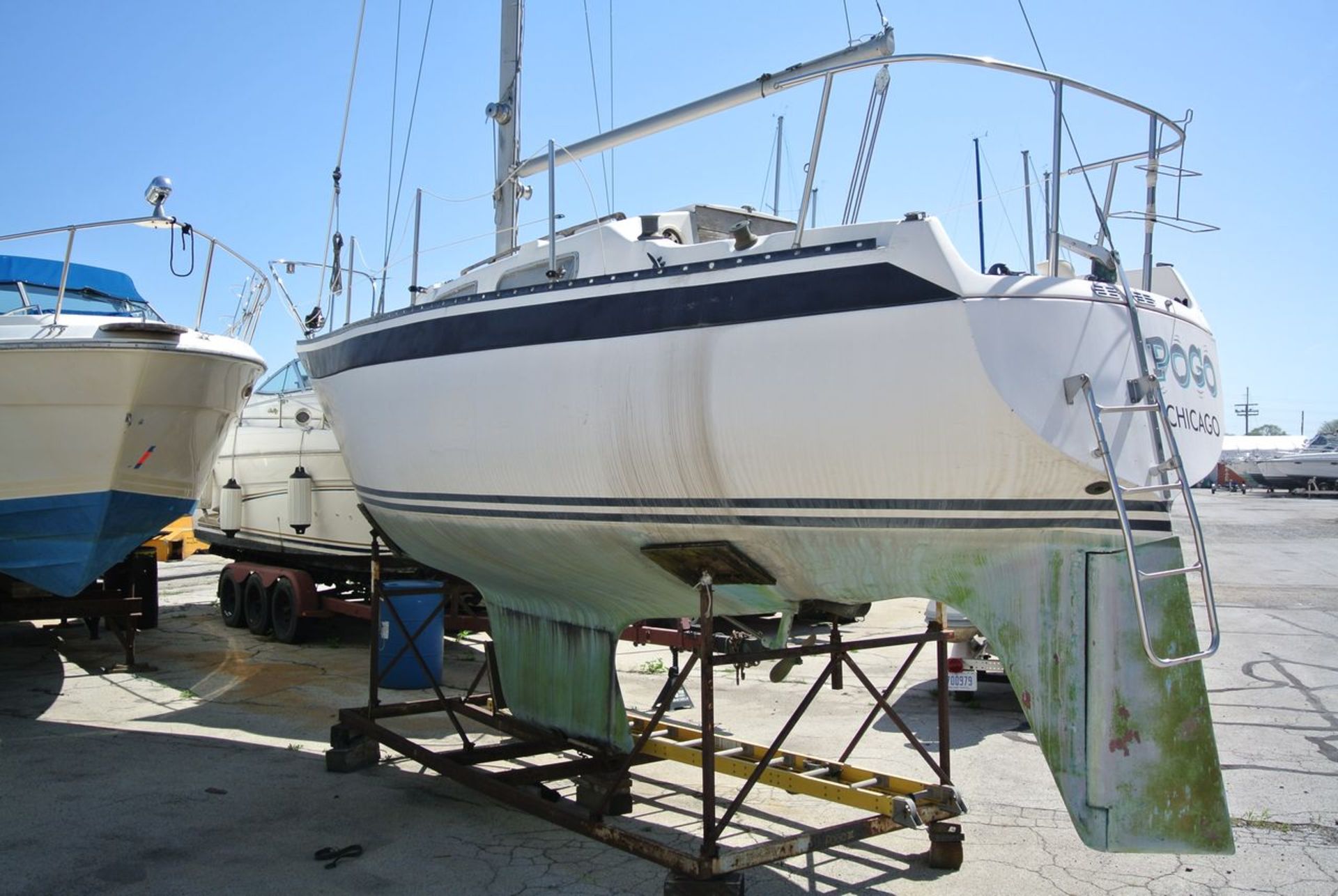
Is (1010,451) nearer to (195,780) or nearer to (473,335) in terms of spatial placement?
(473,335)

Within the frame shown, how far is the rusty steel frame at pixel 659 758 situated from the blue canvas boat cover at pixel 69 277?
3822 millimetres

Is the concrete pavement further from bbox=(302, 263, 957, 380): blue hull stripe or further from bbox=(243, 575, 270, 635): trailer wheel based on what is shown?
bbox=(302, 263, 957, 380): blue hull stripe

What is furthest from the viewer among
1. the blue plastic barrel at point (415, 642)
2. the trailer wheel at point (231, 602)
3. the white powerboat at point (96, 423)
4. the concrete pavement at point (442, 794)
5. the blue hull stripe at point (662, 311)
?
the trailer wheel at point (231, 602)

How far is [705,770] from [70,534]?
17.0 ft

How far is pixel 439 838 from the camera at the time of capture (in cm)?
473

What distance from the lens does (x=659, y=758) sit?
5.27 meters

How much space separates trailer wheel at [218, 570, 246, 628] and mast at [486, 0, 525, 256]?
5.27m

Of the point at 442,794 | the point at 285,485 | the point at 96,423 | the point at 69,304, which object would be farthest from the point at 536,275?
the point at 285,485

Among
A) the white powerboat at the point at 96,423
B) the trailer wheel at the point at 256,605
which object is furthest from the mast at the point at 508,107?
the trailer wheel at the point at 256,605

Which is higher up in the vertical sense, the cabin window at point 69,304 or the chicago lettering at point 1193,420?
the cabin window at point 69,304

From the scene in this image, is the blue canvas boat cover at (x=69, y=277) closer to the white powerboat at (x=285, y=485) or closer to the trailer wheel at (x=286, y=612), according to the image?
the white powerboat at (x=285, y=485)

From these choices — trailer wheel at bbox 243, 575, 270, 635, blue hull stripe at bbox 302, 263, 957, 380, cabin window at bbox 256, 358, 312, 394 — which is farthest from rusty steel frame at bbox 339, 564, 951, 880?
cabin window at bbox 256, 358, 312, 394

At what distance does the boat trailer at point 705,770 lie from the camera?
391 cm

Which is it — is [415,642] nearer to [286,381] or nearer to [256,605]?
[256,605]
